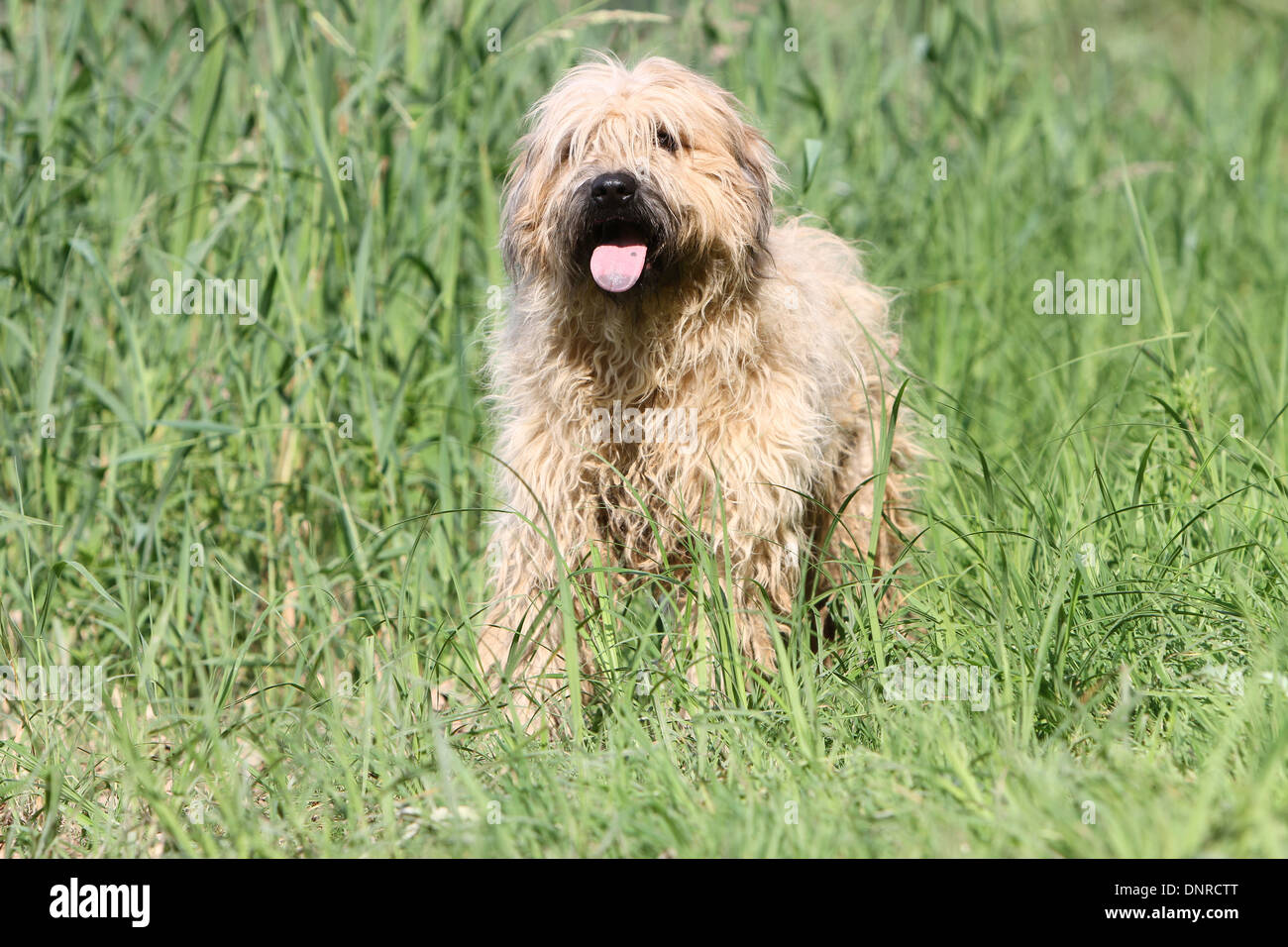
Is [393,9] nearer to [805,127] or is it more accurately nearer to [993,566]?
[805,127]

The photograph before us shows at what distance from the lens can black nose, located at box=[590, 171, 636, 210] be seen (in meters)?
3.50

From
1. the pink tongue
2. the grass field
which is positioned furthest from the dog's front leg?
the pink tongue

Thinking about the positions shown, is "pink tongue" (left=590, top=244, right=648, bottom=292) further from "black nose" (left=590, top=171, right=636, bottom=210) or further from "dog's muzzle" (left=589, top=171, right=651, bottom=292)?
"black nose" (left=590, top=171, right=636, bottom=210)

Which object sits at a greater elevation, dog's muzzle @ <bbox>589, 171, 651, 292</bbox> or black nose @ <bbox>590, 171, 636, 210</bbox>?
black nose @ <bbox>590, 171, 636, 210</bbox>

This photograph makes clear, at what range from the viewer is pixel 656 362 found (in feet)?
12.2

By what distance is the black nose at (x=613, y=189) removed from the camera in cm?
350

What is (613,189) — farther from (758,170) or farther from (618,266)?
(758,170)

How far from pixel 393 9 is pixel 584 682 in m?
2.86

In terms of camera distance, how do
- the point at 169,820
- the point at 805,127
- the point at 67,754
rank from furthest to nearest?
the point at 805,127, the point at 67,754, the point at 169,820

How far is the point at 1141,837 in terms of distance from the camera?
7.53 feet

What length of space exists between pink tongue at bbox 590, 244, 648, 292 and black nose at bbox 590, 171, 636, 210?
0.13 m

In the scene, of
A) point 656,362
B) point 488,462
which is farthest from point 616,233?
point 488,462

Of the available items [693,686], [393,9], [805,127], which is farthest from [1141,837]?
[805,127]
